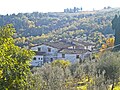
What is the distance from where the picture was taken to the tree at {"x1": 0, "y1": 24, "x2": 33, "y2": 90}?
7.64 metres

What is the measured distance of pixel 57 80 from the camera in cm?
1681

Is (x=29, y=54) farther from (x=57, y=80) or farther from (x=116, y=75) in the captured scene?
(x=116, y=75)

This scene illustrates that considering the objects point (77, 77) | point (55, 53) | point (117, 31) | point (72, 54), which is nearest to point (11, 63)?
point (77, 77)

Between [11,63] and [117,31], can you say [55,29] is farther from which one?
[11,63]

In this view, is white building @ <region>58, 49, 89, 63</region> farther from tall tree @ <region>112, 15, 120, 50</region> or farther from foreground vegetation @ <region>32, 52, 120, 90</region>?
foreground vegetation @ <region>32, 52, 120, 90</region>

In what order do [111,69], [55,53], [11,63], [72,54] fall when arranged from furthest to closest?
[55,53]
[72,54]
[111,69]
[11,63]

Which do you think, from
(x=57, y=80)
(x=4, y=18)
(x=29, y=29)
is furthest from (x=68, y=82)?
(x=4, y=18)

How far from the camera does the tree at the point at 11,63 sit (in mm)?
7645

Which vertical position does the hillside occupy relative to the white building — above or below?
below

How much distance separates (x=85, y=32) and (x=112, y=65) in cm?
7634

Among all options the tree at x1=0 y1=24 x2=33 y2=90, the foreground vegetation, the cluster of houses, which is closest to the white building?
the cluster of houses

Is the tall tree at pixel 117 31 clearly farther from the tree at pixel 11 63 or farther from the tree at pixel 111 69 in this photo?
the tree at pixel 11 63

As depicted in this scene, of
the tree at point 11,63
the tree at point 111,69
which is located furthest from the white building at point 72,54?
the tree at point 11,63

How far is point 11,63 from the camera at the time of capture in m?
7.70
